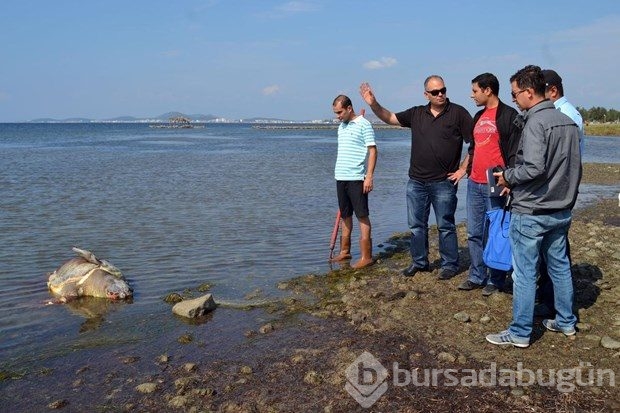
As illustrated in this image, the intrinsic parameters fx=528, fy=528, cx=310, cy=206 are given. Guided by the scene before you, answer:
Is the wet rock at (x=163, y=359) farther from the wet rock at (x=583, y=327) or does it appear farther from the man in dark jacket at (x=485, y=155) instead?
the wet rock at (x=583, y=327)

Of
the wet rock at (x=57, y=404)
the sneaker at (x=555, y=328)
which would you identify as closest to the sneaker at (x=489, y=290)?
the sneaker at (x=555, y=328)

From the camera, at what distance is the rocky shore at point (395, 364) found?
12.9 feet

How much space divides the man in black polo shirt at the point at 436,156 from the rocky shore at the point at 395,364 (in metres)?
0.76

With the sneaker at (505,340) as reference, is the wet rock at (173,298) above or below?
below

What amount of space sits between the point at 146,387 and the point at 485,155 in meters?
4.12

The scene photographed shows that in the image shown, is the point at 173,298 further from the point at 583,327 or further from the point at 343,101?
the point at 583,327

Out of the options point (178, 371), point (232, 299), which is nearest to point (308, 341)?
point (178, 371)

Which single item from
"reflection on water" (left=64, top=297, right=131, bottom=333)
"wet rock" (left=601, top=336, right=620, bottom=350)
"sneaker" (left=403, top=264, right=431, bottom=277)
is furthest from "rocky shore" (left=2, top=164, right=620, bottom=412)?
"reflection on water" (left=64, top=297, right=131, bottom=333)

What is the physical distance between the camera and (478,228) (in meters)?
6.05

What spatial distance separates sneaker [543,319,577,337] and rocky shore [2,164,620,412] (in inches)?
1.9

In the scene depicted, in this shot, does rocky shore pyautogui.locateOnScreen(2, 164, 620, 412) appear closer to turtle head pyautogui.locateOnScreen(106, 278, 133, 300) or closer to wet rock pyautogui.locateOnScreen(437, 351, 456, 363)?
wet rock pyautogui.locateOnScreen(437, 351, 456, 363)

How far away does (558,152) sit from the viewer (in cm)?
439

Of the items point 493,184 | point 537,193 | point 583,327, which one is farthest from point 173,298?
point 583,327

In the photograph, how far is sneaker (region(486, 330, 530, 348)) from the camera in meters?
4.61
